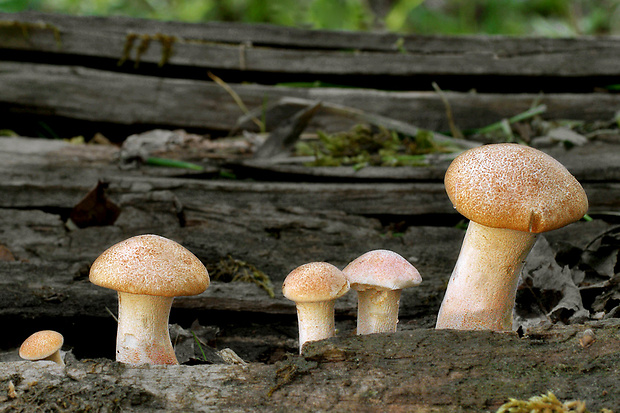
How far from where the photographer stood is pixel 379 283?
98.9 inches

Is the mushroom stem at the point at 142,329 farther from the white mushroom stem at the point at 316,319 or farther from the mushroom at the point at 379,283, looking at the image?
the mushroom at the point at 379,283

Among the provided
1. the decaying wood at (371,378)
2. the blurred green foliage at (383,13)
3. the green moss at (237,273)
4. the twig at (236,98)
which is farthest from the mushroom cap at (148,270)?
the blurred green foliage at (383,13)

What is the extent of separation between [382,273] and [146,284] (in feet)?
3.76

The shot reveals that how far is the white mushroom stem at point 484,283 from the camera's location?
2.62 metres

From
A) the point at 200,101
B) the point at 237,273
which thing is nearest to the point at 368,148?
the point at 200,101

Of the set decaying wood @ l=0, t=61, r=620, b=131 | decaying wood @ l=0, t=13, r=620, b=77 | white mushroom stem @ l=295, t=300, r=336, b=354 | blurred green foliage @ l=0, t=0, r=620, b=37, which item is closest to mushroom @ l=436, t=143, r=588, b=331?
white mushroom stem @ l=295, t=300, r=336, b=354

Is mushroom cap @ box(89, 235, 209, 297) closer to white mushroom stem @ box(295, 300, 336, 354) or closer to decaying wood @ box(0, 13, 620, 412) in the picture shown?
decaying wood @ box(0, 13, 620, 412)

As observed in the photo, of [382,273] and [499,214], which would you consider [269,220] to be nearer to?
[382,273]

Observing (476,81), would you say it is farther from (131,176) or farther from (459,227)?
(131,176)

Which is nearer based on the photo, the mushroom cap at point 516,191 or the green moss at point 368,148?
the mushroom cap at point 516,191

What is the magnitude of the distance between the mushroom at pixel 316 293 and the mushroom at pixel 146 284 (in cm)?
48

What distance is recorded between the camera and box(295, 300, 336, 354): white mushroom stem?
103 inches

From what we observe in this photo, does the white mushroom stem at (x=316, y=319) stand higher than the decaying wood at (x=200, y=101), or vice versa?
the decaying wood at (x=200, y=101)

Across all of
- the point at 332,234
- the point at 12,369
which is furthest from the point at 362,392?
the point at 332,234
